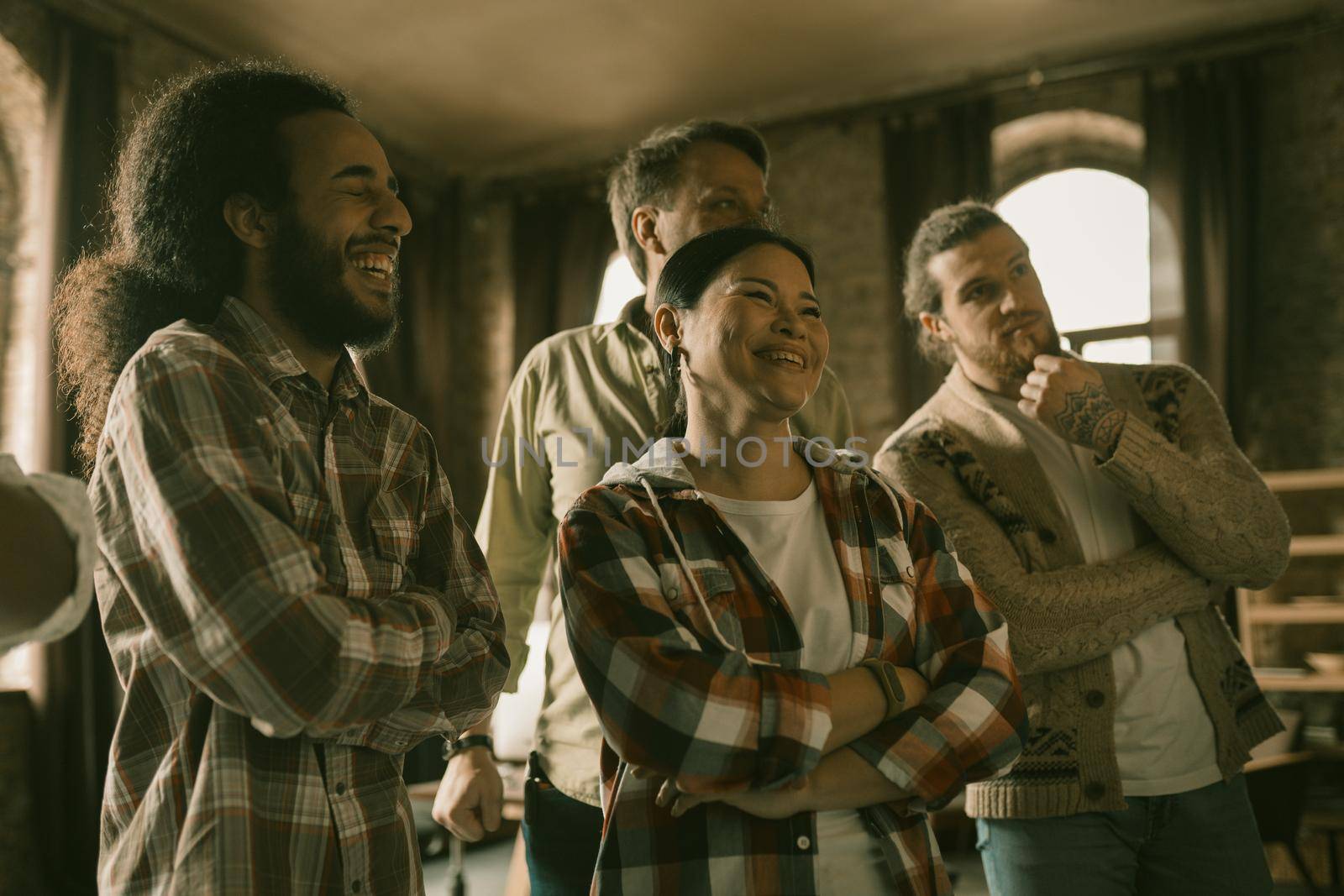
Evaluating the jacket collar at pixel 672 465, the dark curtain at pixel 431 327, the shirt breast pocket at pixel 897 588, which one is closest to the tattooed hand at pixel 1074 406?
the jacket collar at pixel 672 465

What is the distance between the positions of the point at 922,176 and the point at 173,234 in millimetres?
5524

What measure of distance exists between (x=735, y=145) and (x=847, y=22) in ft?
13.6

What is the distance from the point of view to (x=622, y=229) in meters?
2.21

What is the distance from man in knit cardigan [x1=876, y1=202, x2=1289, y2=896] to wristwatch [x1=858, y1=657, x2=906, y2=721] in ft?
1.47

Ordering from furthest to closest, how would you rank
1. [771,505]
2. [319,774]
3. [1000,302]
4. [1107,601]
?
[1000,302]
[1107,601]
[771,505]
[319,774]

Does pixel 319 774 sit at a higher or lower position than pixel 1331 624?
higher

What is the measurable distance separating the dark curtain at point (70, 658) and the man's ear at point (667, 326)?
3798 mm

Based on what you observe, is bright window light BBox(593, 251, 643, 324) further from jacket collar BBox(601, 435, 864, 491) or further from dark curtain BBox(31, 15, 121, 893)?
jacket collar BBox(601, 435, 864, 491)

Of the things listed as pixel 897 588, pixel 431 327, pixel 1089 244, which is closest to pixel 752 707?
pixel 897 588

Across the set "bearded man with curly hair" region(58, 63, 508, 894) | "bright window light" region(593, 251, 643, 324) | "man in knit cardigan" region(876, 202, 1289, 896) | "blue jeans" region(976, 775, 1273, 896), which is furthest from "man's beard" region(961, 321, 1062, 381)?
"bright window light" region(593, 251, 643, 324)

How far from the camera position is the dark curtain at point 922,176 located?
6.11 m

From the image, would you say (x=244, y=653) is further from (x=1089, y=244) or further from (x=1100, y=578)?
(x=1089, y=244)

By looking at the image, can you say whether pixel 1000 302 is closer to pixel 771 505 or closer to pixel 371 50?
pixel 771 505

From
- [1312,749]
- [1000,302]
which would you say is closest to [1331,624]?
[1312,749]
